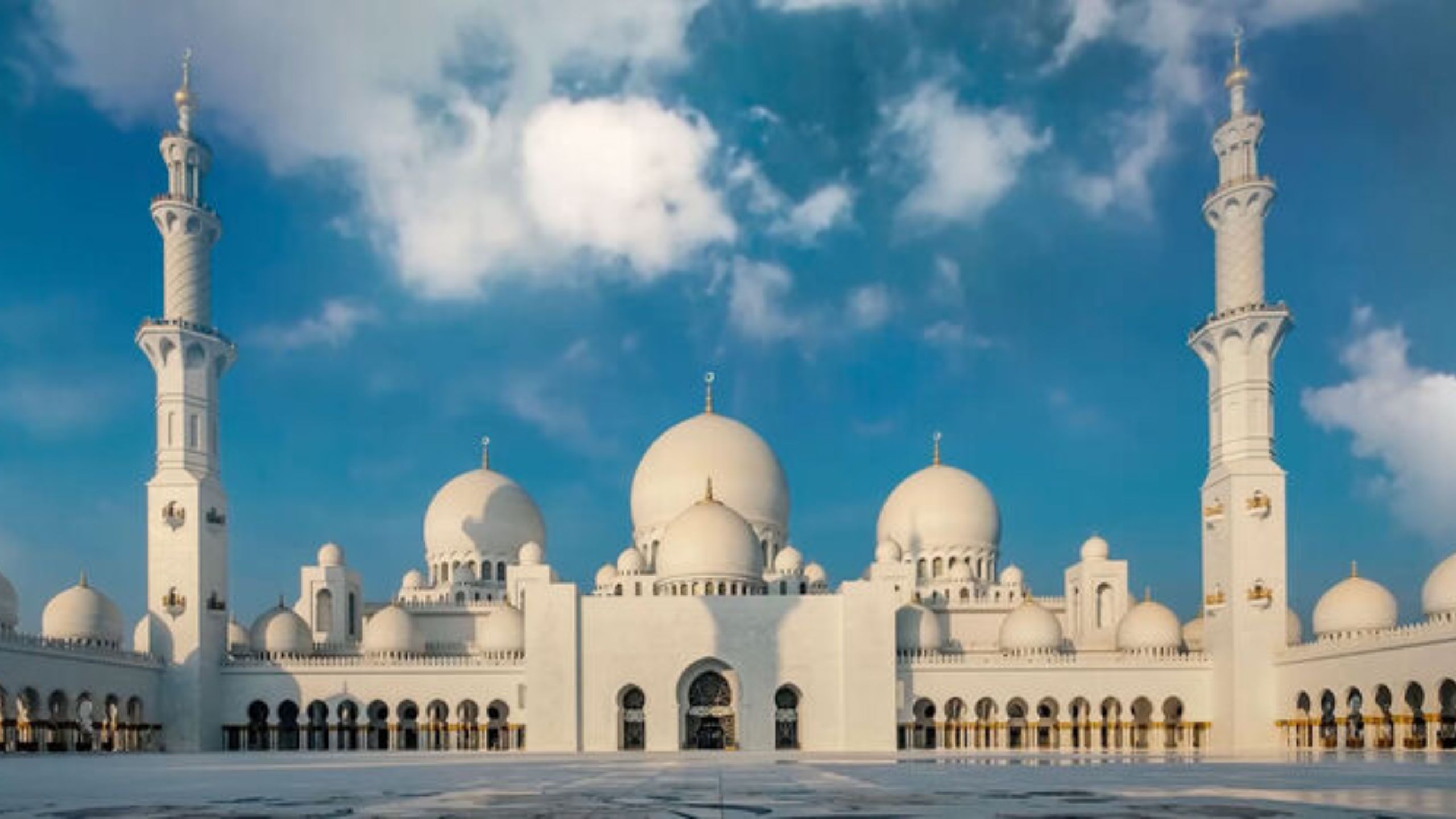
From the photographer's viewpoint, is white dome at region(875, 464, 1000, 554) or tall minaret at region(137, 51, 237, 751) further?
white dome at region(875, 464, 1000, 554)

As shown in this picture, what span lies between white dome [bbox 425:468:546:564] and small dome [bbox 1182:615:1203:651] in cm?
2659

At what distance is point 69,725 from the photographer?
36.1 meters

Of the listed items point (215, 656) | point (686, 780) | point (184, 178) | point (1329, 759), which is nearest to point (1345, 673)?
point (1329, 759)

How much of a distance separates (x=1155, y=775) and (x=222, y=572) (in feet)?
119

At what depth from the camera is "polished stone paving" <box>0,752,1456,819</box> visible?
874 cm

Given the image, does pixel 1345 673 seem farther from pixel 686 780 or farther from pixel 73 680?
pixel 73 680

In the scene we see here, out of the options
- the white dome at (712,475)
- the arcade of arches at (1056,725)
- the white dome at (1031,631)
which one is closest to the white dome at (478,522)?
the white dome at (712,475)

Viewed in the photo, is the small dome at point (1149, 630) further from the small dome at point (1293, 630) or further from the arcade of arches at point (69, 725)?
the arcade of arches at point (69, 725)

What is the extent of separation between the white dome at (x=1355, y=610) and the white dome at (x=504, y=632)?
26.4 m

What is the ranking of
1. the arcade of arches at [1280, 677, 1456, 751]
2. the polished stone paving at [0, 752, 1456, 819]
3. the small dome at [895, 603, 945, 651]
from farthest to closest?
the small dome at [895, 603, 945, 651] < the arcade of arches at [1280, 677, 1456, 751] < the polished stone paving at [0, 752, 1456, 819]

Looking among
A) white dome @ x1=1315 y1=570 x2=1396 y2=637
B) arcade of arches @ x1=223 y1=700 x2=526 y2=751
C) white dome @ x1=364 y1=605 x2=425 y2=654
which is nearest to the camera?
white dome @ x1=1315 y1=570 x2=1396 y2=637

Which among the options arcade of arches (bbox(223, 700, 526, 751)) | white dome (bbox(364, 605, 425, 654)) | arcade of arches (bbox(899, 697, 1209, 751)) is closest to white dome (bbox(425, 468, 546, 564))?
white dome (bbox(364, 605, 425, 654))

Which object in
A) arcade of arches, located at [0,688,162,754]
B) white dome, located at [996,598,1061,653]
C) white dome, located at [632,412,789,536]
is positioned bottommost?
arcade of arches, located at [0,688,162,754]

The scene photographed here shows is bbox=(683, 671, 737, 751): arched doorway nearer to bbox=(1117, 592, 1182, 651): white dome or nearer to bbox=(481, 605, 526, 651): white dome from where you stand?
bbox=(481, 605, 526, 651): white dome
